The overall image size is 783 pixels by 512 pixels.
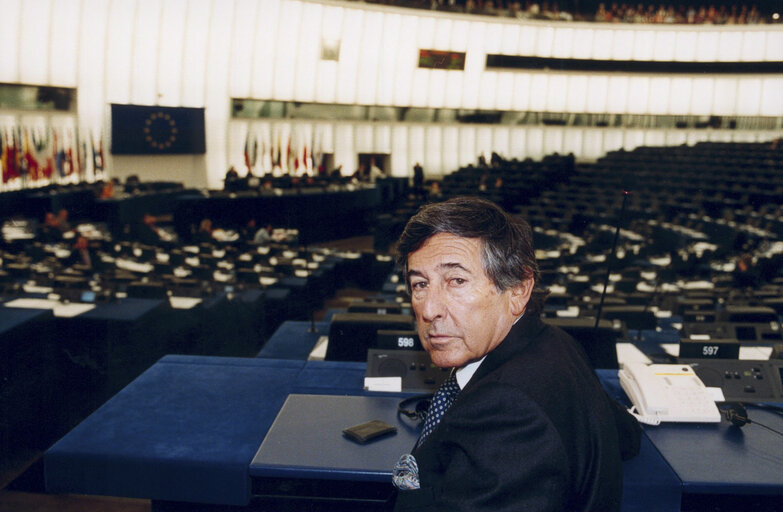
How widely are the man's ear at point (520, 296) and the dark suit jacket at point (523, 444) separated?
0.10 meters

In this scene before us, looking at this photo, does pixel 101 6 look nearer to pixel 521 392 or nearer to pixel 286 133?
pixel 286 133

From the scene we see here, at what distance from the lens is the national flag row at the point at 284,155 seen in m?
17.7

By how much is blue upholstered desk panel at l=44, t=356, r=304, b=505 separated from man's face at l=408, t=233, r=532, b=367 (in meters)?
0.64

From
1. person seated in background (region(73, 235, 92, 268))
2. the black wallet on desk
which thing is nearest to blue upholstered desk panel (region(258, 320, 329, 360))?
the black wallet on desk

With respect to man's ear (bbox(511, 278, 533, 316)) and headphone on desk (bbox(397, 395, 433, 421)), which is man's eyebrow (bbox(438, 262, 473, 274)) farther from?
headphone on desk (bbox(397, 395, 433, 421))

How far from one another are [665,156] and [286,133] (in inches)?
427

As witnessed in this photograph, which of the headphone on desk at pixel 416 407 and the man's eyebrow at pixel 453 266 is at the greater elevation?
the man's eyebrow at pixel 453 266

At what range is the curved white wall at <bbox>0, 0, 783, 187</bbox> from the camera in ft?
50.5

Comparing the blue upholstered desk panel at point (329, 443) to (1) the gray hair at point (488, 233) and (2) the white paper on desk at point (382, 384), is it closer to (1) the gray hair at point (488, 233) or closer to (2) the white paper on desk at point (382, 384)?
(2) the white paper on desk at point (382, 384)

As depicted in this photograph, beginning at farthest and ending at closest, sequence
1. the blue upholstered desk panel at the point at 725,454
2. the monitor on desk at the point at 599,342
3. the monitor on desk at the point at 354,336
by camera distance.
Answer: the monitor on desk at the point at 354,336
the monitor on desk at the point at 599,342
the blue upholstered desk panel at the point at 725,454

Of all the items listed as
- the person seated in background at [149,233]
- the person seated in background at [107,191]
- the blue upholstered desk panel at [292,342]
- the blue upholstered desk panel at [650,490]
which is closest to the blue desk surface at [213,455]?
the blue upholstered desk panel at [650,490]

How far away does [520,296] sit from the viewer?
1.27 meters

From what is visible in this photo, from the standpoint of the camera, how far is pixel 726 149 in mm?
16047

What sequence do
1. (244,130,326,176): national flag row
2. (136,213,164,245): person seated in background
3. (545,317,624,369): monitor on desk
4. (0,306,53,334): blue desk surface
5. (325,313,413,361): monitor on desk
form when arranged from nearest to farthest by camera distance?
(545,317,624,369): monitor on desk, (325,313,413,361): monitor on desk, (0,306,53,334): blue desk surface, (136,213,164,245): person seated in background, (244,130,326,176): national flag row
